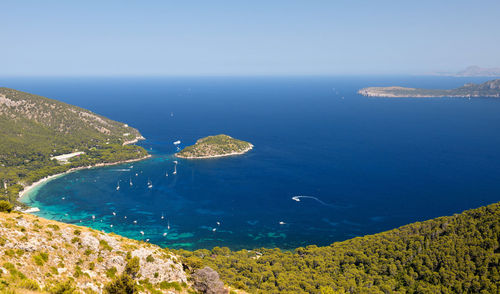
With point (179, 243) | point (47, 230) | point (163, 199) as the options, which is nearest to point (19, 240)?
point (47, 230)

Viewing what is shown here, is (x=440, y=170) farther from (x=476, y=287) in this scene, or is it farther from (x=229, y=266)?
(x=229, y=266)

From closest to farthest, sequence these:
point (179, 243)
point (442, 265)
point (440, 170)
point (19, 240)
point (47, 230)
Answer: point (19, 240) → point (47, 230) → point (442, 265) → point (179, 243) → point (440, 170)

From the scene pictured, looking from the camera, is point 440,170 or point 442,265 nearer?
point 442,265

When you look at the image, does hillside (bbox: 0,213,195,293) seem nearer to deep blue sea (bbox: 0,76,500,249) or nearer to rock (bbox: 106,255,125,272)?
rock (bbox: 106,255,125,272)

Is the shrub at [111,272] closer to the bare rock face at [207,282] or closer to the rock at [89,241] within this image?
the rock at [89,241]

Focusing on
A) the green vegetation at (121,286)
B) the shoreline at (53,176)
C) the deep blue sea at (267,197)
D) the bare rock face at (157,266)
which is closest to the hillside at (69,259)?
the bare rock face at (157,266)
